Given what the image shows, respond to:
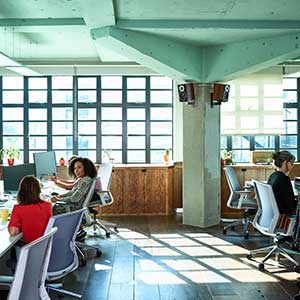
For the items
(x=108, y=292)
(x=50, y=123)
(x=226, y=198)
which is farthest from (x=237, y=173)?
(x=108, y=292)

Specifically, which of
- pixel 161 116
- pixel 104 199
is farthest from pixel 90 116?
pixel 104 199

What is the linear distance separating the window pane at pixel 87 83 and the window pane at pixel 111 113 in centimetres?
49

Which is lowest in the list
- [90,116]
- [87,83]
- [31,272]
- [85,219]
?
[85,219]

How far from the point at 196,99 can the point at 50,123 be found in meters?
3.23

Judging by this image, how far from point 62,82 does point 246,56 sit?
3.86m

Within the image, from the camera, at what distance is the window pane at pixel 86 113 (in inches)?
368

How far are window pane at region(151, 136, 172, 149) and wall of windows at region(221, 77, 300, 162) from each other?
1046 mm

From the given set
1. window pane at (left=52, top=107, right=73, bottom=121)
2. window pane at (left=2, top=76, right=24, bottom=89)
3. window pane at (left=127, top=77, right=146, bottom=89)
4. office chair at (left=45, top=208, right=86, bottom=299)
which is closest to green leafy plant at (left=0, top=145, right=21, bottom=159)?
window pane at (left=52, top=107, right=73, bottom=121)

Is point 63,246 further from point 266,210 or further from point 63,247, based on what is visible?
point 266,210

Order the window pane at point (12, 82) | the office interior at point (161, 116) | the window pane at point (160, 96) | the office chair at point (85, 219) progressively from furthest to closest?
the window pane at point (160, 96)
the window pane at point (12, 82)
the office chair at point (85, 219)
the office interior at point (161, 116)

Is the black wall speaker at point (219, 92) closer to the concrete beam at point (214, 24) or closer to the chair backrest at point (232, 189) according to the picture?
the chair backrest at point (232, 189)

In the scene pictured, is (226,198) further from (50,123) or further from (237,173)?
(50,123)

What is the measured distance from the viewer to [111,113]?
30.7ft

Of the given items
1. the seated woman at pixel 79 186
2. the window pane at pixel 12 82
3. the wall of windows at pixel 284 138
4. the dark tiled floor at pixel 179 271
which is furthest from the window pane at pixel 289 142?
the window pane at pixel 12 82
